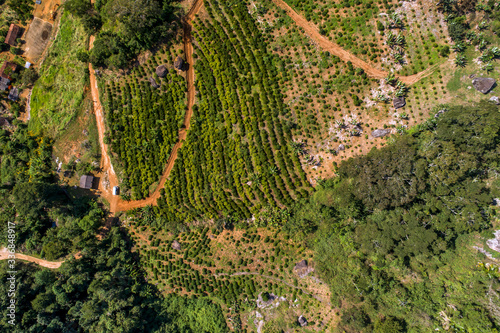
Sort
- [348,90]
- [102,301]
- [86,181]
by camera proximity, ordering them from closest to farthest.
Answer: [348,90] < [102,301] < [86,181]

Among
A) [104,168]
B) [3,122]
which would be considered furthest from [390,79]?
[3,122]

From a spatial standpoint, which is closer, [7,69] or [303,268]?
[303,268]

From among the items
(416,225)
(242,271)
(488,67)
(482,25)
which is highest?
(482,25)

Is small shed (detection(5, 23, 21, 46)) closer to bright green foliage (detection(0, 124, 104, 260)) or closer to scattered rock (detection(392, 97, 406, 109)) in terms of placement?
bright green foliage (detection(0, 124, 104, 260))

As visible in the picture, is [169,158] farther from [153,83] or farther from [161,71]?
[161,71]

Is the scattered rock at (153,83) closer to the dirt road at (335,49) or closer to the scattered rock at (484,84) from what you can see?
the dirt road at (335,49)

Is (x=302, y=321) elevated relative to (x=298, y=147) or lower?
lower

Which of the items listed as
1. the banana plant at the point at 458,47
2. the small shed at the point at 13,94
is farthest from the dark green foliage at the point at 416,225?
the small shed at the point at 13,94
